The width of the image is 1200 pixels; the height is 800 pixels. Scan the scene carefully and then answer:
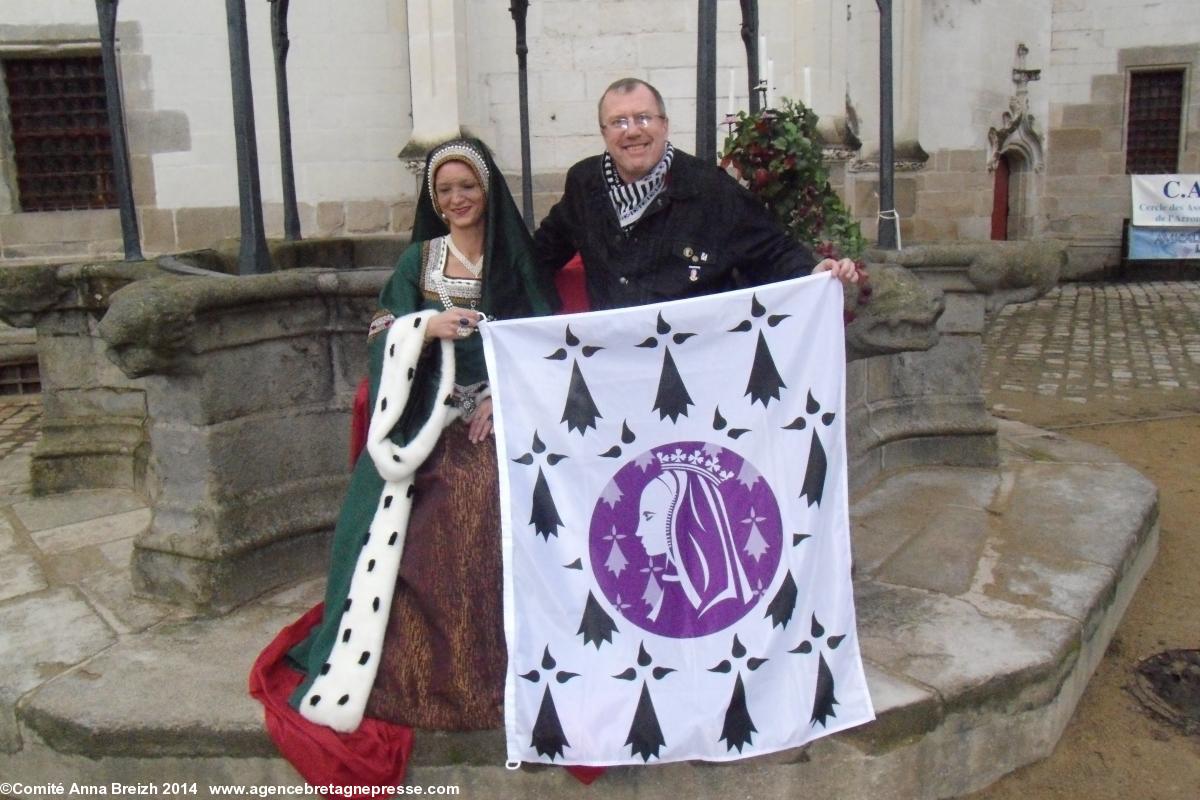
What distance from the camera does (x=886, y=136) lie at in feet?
14.3

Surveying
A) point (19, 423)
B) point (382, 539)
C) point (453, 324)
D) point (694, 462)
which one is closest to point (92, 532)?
point (382, 539)

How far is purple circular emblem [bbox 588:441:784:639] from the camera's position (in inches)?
97.2

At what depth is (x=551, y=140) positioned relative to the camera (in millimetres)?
8094

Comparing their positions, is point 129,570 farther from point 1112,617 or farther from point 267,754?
point 1112,617

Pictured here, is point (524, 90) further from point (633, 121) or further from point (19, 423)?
point (19, 423)

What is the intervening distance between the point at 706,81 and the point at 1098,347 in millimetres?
7625

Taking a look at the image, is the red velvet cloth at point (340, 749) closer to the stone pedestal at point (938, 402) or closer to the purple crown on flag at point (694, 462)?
the purple crown on flag at point (694, 462)

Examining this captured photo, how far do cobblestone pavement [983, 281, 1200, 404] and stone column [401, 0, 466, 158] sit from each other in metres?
4.72

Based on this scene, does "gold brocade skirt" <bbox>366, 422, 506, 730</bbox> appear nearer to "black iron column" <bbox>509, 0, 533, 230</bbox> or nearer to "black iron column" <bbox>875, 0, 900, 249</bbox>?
"black iron column" <bbox>875, 0, 900, 249</bbox>

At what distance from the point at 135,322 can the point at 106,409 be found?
2.59m

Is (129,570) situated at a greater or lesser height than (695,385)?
lesser

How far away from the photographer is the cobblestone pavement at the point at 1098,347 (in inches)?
303

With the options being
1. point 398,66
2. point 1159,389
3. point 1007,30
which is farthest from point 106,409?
point 1007,30

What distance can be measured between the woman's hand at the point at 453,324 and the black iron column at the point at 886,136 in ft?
8.02
